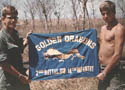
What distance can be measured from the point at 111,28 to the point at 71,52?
2.10 metres

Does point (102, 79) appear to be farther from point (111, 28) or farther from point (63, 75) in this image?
point (63, 75)

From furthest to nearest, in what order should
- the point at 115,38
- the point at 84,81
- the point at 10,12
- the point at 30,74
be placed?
the point at 84,81 → the point at 30,74 → the point at 115,38 → the point at 10,12

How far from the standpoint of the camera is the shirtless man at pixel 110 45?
2.58 m

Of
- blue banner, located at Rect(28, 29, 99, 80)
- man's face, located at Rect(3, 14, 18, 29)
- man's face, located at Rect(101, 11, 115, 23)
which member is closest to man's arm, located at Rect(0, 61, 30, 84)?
man's face, located at Rect(3, 14, 18, 29)

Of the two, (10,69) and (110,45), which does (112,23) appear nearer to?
(110,45)

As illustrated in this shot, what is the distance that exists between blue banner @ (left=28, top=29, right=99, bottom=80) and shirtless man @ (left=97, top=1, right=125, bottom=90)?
1.70 m

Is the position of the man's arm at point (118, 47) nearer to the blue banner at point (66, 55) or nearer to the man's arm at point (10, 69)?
the man's arm at point (10, 69)

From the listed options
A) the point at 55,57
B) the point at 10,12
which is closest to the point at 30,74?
the point at 55,57

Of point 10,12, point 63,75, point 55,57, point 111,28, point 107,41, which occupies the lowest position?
point 63,75

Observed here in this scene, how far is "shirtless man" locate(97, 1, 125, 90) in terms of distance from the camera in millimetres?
2580

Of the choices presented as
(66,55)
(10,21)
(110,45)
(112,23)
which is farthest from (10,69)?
(66,55)

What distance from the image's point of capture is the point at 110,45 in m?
2.75

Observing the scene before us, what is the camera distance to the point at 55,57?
4.75 metres

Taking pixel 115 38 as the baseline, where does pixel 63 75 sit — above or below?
below
